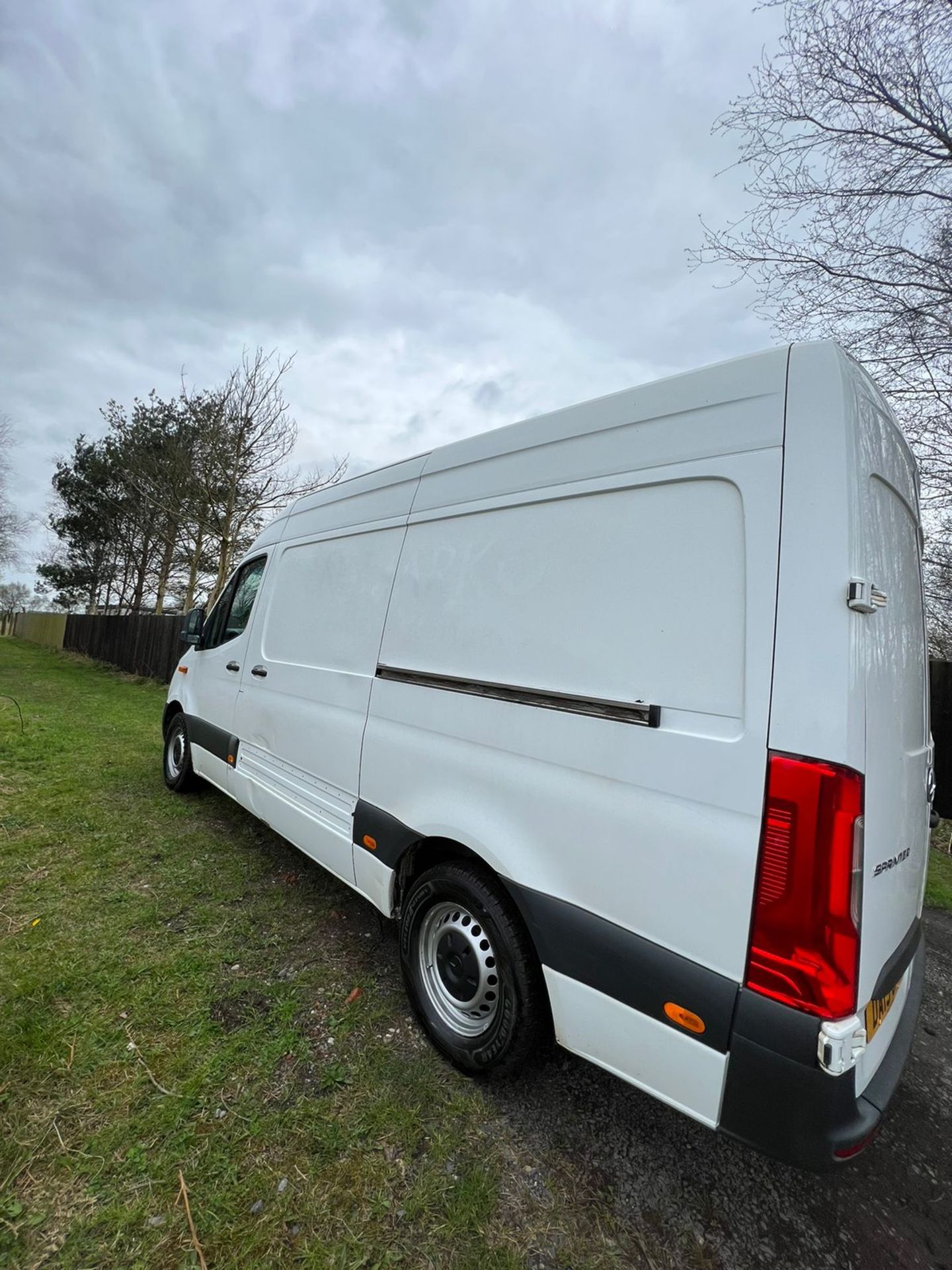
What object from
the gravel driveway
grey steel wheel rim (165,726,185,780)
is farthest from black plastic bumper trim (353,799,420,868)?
grey steel wheel rim (165,726,185,780)

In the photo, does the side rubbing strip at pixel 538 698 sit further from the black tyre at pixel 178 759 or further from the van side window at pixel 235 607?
the black tyre at pixel 178 759

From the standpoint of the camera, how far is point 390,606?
2582 mm

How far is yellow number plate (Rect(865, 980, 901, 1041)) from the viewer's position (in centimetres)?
139

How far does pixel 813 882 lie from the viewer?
1263 mm

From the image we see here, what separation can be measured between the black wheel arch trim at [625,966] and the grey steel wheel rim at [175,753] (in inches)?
158

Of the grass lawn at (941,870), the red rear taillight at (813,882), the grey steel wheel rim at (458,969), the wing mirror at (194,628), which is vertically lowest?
the grass lawn at (941,870)

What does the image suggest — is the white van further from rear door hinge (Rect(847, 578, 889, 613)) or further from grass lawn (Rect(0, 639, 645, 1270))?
grass lawn (Rect(0, 639, 645, 1270))

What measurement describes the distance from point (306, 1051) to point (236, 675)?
2.42 m

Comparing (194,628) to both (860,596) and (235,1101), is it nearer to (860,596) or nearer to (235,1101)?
(235,1101)

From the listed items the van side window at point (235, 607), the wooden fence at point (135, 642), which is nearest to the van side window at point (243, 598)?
the van side window at point (235, 607)

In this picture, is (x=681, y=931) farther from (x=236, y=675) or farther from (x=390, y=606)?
(x=236, y=675)

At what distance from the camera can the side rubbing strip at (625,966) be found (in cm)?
138

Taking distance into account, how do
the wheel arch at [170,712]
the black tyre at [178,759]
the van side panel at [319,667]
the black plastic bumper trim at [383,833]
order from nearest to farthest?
the black plastic bumper trim at [383,833]
the van side panel at [319,667]
the black tyre at [178,759]
the wheel arch at [170,712]

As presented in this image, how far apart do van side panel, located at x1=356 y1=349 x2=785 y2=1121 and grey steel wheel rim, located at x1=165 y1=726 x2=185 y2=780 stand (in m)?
3.50
